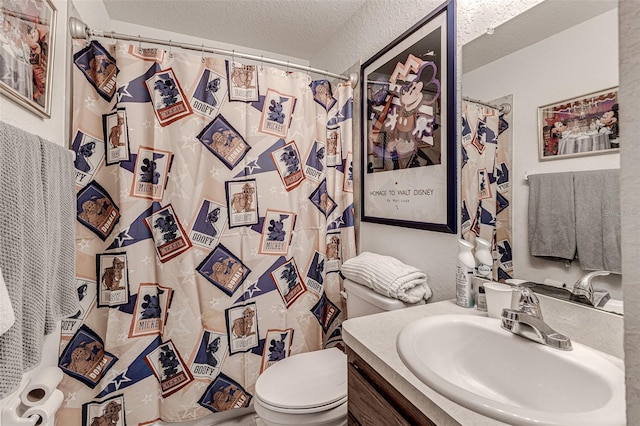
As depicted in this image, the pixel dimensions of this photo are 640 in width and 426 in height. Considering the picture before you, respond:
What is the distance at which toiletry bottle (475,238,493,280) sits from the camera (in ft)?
3.49

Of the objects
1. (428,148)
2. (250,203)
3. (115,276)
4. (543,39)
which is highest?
(543,39)

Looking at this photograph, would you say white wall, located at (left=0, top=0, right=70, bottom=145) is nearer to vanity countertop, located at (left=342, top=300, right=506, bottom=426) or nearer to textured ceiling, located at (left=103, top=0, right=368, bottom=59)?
textured ceiling, located at (left=103, top=0, right=368, bottom=59)

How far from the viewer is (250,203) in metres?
1.59

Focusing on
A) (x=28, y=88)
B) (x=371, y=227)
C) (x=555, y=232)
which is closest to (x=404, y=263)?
(x=371, y=227)

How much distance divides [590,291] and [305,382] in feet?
3.45

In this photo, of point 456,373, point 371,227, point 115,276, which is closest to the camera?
point 456,373

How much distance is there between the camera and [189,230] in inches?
57.9

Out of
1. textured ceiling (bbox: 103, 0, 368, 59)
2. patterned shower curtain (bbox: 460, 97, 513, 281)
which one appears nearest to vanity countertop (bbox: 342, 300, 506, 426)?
patterned shower curtain (bbox: 460, 97, 513, 281)

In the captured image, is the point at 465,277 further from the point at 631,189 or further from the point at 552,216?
the point at 631,189

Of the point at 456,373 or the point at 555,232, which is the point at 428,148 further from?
the point at 456,373

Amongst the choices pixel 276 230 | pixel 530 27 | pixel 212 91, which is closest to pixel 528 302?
pixel 530 27

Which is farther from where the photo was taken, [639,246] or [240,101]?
[240,101]

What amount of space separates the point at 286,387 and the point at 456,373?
0.70m

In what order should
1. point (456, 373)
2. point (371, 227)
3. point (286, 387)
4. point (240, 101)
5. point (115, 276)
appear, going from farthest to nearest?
point (371, 227), point (240, 101), point (115, 276), point (286, 387), point (456, 373)
